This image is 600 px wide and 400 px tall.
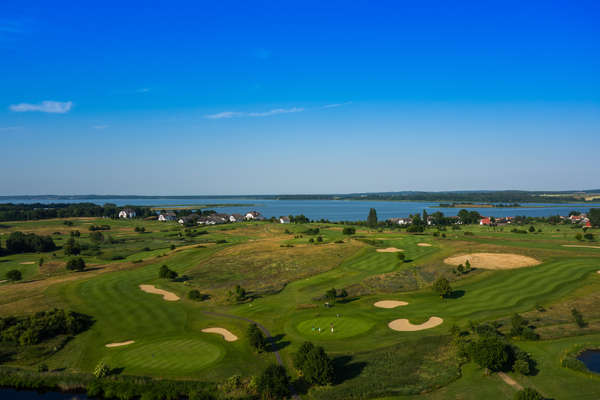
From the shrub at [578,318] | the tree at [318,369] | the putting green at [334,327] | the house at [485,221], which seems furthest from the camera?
the house at [485,221]

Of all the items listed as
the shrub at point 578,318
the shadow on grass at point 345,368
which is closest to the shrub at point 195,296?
the shadow on grass at point 345,368

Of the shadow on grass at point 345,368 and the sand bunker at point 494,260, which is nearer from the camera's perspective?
the shadow on grass at point 345,368

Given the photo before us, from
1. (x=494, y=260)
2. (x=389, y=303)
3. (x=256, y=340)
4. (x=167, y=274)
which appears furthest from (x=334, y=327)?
(x=494, y=260)

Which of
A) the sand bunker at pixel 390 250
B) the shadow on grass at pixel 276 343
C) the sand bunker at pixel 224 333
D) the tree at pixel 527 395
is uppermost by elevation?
the tree at pixel 527 395

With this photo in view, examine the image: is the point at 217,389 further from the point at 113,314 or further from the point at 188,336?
the point at 113,314

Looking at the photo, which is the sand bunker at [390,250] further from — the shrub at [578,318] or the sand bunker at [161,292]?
the sand bunker at [161,292]

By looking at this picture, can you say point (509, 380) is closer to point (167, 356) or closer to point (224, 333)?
point (224, 333)
